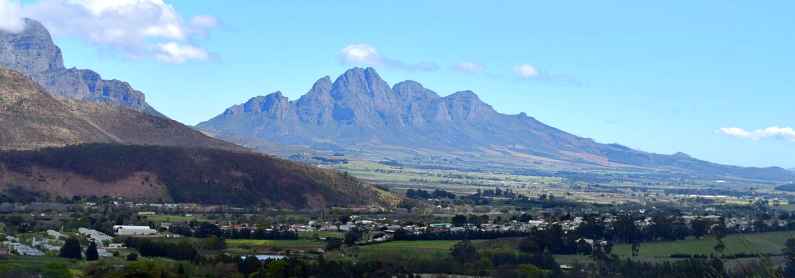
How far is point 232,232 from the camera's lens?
313 feet

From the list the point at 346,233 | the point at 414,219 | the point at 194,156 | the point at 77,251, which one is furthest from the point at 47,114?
the point at 77,251

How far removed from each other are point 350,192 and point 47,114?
4673 cm

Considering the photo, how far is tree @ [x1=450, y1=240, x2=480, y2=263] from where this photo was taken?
77.7 meters

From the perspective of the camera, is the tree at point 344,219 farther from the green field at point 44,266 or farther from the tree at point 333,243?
the green field at point 44,266

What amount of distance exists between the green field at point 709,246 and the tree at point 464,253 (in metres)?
12.1

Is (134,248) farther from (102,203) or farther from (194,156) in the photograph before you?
(194,156)

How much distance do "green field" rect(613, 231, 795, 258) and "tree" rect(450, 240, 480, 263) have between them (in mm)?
12093

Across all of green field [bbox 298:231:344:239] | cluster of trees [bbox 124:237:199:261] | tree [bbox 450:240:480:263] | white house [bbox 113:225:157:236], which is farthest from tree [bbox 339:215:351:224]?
cluster of trees [bbox 124:237:199:261]

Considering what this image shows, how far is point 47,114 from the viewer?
15788 cm

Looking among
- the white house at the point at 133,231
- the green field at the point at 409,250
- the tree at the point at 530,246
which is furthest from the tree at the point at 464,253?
the white house at the point at 133,231

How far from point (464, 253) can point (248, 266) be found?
17.1m

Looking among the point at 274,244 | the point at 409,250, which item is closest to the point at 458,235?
the point at 409,250

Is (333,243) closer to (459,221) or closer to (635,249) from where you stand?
(635,249)

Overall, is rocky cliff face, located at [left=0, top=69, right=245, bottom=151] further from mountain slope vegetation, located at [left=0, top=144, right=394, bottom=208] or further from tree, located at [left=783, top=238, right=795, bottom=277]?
tree, located at [left=783, top=238, right=795, bottom=277]
